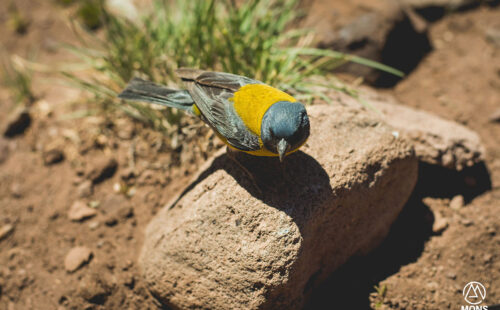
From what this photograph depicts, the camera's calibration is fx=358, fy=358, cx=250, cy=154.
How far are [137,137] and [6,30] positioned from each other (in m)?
4.07

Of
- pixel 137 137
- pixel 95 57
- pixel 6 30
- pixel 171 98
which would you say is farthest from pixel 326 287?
pixel 6 30

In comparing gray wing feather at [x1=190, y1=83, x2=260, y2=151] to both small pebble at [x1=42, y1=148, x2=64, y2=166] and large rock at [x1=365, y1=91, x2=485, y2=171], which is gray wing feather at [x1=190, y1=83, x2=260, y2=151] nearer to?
large rock at [x1=365, y1=91, x2=485, y2=171]

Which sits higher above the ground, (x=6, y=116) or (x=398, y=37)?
(x=398, y=37)

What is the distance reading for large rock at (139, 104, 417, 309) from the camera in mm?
2752

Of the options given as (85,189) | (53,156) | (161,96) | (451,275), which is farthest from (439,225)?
(53,156)

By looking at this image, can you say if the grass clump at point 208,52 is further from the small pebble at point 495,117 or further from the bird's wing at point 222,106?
the small pebble at point 495,117

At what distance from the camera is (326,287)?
130 inches

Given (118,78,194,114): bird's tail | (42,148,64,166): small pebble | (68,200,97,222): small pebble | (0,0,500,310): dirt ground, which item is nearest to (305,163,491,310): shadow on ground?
(0,0,500,310): dirt ground

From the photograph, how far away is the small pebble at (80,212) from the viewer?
396cm

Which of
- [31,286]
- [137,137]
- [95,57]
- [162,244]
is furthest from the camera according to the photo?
[95,57]

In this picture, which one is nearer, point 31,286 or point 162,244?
point 162,244

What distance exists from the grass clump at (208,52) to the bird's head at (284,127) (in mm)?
1301

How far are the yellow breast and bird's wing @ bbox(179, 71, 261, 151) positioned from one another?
1.9 inches

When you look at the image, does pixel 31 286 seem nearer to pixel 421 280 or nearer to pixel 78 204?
pixel 78 204
